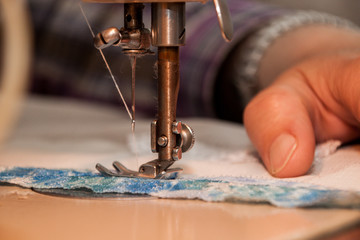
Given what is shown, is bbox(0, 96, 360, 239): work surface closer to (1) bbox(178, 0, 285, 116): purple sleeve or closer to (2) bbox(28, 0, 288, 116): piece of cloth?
(2) bbox(28, 0, 288, 116): piece of cloth

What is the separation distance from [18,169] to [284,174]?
0.30m

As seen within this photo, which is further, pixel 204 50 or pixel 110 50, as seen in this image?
pixel 204 50

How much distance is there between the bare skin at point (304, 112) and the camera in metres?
Result: 0.63

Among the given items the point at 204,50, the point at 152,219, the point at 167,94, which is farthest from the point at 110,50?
the point at 152,219

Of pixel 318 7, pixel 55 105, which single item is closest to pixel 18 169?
pixel 55 105

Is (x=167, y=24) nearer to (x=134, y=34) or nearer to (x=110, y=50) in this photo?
(x=134, y=34)

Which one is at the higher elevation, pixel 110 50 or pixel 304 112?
pixel 110 50

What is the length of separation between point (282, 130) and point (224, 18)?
168mm

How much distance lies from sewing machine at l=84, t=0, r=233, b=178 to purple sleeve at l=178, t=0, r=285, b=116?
0.71 metres

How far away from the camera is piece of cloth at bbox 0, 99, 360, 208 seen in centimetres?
53

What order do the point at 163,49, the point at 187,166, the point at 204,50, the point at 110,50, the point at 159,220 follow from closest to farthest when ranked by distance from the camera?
the point at 159,220, the point at 163,49, the point at 187,166, the point at 110,50, the point at 204,50

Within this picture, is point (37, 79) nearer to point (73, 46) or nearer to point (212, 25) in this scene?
point (73, 46)

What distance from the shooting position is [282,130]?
66 cm

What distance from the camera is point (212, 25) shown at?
53.1 inches
